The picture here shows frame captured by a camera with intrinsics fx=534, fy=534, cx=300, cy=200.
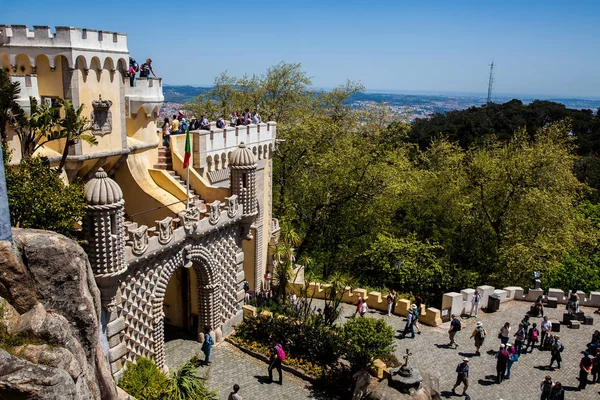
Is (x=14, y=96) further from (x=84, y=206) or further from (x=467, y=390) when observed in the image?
(x=467, y=390)

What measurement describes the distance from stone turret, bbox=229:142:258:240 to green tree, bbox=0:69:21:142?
31.6ft

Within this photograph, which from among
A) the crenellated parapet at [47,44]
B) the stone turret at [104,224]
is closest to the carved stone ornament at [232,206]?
the stone turret at [104,224]

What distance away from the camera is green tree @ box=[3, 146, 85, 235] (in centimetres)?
1395

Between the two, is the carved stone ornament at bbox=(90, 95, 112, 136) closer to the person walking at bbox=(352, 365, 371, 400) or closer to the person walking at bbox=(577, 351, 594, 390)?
the person walking at bbox=(352, 365, 371, 400)

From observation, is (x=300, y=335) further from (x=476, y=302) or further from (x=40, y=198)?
(x=40, y=198)

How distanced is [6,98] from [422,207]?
28.1 metres

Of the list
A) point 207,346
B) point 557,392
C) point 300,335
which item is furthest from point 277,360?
point 557,392

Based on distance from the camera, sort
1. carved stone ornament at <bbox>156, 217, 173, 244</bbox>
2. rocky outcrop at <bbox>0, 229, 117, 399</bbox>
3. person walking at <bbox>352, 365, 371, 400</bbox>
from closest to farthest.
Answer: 1. rocky outcrop at <bbox>0, 229, 117, 399</bbox>
2. person walking at <bbox>352, 365, 371, 400</bbox>
3. carved stone ornament at <bbox>156, 217, 173, 244</bbox>

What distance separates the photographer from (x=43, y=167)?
1487 cm

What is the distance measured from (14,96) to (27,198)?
135 inches

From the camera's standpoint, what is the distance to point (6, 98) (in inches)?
566

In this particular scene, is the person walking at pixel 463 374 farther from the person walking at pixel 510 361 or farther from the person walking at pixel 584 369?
the person walking at pixel 584 369

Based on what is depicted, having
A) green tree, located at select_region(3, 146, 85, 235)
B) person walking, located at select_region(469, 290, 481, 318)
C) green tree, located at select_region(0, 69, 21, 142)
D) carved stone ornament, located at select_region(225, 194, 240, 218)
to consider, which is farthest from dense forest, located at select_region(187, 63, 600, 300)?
green tree, located at select_region(0, 69, 21, 142)

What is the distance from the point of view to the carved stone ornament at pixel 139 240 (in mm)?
17719
